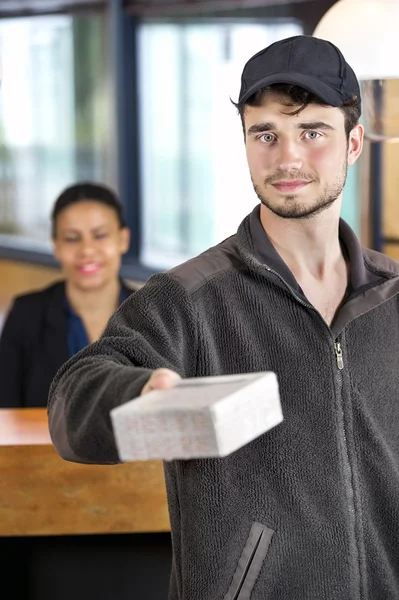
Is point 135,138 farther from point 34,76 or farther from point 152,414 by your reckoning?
point 152,414

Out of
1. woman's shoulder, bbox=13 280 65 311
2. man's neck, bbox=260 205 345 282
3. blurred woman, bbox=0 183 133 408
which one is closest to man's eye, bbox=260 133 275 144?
man's neck, bbox=260 205 345 282

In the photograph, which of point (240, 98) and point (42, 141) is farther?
point (42, 141)

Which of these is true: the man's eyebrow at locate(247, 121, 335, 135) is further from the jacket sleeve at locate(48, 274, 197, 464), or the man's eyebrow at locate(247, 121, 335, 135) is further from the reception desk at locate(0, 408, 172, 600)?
the reception desk at locate(0, 408, 172, 600)

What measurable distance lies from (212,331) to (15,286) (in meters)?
6.47

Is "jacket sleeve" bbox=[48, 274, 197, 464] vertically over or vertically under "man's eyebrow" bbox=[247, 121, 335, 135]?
under

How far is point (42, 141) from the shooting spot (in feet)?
25.7

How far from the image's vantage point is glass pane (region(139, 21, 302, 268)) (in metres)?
5.78

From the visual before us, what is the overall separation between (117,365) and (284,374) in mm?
328

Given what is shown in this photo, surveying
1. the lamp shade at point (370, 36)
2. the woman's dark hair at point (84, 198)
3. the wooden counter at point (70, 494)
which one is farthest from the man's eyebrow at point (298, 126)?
the woman's dark hair at point (84, 198)

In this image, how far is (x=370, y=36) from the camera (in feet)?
6.92

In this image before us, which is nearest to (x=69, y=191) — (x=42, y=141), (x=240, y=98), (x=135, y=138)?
A: (x=240, y=98)

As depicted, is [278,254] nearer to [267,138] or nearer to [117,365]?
[267,138]

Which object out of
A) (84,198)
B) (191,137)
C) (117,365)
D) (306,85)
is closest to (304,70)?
(306,85)

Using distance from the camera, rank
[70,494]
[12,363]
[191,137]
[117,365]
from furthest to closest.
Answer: [191,137], [12,363], [70,494], [117,365]
